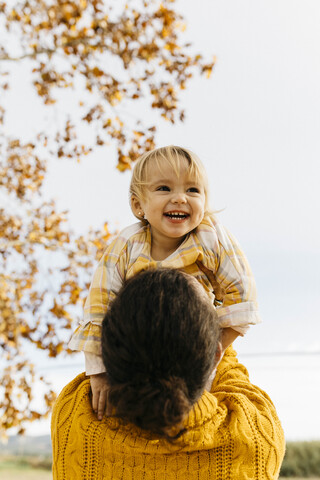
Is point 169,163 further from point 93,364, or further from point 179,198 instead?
point 93,364

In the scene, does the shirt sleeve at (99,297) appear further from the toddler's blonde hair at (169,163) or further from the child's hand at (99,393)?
the toddler's blonde hair at (169,163)

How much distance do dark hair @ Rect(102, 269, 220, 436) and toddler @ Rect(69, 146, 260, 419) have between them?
0.57 meters

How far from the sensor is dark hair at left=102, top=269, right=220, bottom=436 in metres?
1.46

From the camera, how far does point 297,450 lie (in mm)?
8734

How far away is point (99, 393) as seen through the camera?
183 cm

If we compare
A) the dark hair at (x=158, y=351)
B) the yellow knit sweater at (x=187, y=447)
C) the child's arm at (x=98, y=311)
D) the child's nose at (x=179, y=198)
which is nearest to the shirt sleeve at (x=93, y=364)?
the child's arm at (x=98, y=311)

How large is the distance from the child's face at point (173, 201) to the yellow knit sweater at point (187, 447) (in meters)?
0.76

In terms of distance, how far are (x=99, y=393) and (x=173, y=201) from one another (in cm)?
83

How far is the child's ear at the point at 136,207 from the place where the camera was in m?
2.44

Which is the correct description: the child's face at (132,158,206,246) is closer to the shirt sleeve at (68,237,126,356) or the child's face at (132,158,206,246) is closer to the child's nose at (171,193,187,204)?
the child's nose at (171,193,187,204)

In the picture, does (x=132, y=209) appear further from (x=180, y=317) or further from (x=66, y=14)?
(x=66, y=14)

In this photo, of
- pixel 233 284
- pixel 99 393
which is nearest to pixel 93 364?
pixel 99 393

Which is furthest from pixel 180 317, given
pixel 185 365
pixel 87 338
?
pixel 87 338

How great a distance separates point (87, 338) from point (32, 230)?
4473 mm
